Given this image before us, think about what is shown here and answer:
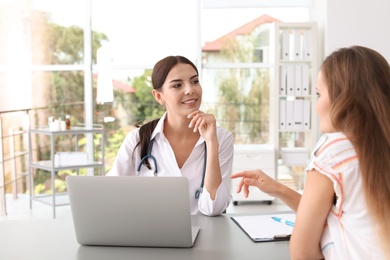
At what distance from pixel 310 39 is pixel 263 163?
1337 mm

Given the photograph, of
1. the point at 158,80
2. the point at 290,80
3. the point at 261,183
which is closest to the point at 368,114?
the point at 261,183

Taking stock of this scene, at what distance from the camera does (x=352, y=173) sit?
4.09ft

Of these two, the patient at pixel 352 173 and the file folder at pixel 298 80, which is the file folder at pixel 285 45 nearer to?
the file folder at pixel 298 80

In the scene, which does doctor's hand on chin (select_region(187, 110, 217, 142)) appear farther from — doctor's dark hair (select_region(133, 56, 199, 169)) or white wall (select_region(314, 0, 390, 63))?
white wall (select_region(314, 0, 390, 63))

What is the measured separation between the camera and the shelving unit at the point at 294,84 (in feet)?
17.2

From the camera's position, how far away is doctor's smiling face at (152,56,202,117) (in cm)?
238

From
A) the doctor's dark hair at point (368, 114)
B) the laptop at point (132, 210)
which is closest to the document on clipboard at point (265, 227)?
the laptop at point (132, 210)

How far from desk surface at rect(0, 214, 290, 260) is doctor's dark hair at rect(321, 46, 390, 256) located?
375 millimetres

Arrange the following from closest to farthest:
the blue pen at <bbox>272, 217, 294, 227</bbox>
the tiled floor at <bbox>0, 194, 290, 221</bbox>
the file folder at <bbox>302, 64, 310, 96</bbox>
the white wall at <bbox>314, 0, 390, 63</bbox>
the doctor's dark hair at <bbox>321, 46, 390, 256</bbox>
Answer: the doctor's dark hair at <bbox>321, 46, 390, 256</bbox> < the blue pen at <bbox>272, 217, 294, 227</bbox> < the tiled floor at <bbox>0, 194, 290, 221</bbox> < the white wall at <bbox>314, 0, 390, 63</bbox> < the file folder at <bbox>302, 64, 310, 96</bbox>

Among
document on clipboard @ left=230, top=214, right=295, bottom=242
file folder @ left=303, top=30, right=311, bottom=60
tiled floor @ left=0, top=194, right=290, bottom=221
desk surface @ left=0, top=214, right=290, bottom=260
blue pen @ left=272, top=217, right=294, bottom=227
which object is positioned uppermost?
file folder @ left=303, top=30, right=311, bottom=60

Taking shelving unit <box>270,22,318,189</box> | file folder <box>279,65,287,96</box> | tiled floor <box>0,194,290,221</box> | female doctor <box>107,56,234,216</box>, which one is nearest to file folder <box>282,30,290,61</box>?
shelving unit <box>270,22,318,189</box>

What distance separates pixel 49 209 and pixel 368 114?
4.37 metres

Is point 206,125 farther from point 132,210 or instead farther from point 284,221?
point 132,210

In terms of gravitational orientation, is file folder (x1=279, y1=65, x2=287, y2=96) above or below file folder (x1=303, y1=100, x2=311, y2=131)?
above
